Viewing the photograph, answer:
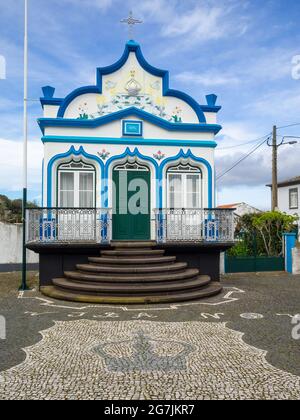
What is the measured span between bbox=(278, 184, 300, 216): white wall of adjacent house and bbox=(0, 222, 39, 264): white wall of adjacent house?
21.1 m

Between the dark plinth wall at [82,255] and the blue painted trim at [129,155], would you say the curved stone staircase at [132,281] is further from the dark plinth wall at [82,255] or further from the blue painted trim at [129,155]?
the blue painted trim at [129,155]

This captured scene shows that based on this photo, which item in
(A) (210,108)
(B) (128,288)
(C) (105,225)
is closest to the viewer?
(B) (128,288)

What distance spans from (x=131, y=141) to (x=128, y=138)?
0.15 m

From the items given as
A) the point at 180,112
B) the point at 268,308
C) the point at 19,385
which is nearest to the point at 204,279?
the point at 268,308

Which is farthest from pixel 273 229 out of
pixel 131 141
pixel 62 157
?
pixel 62 157

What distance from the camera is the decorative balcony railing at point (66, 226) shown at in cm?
1026

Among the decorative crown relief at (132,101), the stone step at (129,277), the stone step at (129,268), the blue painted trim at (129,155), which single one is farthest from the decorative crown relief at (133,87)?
the stone step at (129,277)

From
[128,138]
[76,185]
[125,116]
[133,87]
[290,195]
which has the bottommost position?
[76,185]

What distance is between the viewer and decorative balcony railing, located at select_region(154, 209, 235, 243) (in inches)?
425

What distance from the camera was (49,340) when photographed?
18.9ft

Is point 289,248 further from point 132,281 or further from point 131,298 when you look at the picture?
point 131,298

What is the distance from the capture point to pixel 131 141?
38.4 feet

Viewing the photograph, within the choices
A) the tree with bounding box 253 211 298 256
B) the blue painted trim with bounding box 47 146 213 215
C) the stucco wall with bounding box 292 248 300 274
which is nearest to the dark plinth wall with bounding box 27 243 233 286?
the blue painted trim with bounding box 47 146 213 215

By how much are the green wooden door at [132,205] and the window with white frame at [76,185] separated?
763mm
